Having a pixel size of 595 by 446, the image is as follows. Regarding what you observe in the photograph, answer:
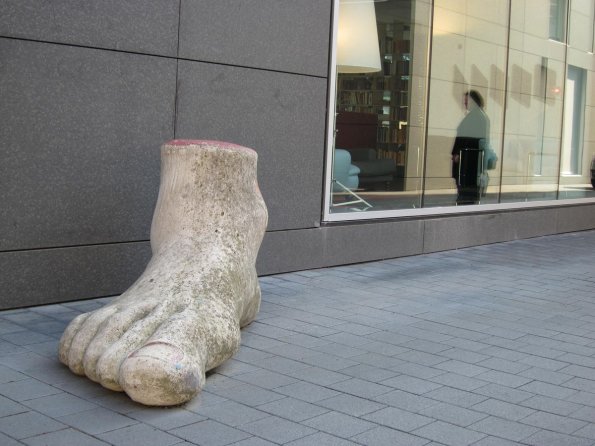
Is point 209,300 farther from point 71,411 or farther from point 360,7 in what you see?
point 360,7

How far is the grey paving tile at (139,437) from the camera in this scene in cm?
377

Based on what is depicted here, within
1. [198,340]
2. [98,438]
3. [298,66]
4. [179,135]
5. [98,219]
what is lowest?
[98,438]

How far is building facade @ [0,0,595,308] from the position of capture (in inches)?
247

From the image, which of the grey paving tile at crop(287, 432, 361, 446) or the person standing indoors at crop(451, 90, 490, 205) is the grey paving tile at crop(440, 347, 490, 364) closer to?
the grey paving tile at crop(287, 432, 361, 446)

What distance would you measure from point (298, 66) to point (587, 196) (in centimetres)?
790

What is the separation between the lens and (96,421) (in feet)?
13.3

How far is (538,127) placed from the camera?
43.2 feet

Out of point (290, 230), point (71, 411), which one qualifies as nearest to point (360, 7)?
point (290, 230)

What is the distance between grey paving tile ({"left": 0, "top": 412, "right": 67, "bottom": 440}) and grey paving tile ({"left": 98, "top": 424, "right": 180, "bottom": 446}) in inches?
10.5

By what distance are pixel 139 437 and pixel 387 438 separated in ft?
3.70

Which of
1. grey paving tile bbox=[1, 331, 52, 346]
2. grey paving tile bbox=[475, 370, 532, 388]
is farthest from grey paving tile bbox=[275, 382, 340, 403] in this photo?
grey paving tile bbox=[1, 331, 52, 346]

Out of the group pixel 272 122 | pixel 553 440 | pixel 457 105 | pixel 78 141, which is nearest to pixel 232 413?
pixel 553 440

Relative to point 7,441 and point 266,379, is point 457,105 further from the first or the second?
point 7,441

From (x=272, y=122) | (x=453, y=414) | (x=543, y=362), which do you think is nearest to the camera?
(x=453, y=414)
